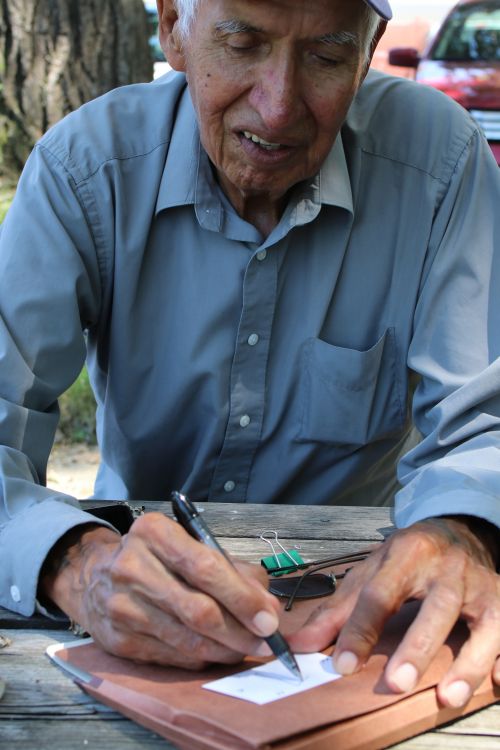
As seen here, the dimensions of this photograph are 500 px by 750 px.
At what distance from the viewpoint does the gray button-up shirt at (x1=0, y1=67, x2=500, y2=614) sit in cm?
213

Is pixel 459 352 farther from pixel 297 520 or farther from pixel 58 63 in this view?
pixel 58 63

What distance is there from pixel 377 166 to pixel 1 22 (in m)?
2.89

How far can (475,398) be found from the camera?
6.72ft

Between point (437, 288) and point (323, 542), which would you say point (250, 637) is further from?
point (437, 288)

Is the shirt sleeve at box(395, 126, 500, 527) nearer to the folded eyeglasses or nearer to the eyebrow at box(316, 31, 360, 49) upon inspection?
the folded eyeglasses

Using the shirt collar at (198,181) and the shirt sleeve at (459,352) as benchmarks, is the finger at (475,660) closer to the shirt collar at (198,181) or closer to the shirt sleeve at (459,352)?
the shirt sleeve at (459,352)

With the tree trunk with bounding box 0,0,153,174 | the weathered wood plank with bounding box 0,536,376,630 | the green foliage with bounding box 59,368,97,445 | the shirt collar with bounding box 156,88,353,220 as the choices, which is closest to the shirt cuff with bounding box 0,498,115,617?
the weathered wood plank with bounding box 0,536,376,630

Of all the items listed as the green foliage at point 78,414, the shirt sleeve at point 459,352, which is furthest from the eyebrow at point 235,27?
the green foliage at point 78,414

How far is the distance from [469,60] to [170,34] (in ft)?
19.9

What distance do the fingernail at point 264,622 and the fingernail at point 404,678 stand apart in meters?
0.16

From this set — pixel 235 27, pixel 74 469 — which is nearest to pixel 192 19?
pixel 235 27

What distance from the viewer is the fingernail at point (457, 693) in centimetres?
133

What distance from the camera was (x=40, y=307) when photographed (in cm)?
208

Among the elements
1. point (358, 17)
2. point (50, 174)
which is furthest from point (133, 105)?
point (358, 17)
